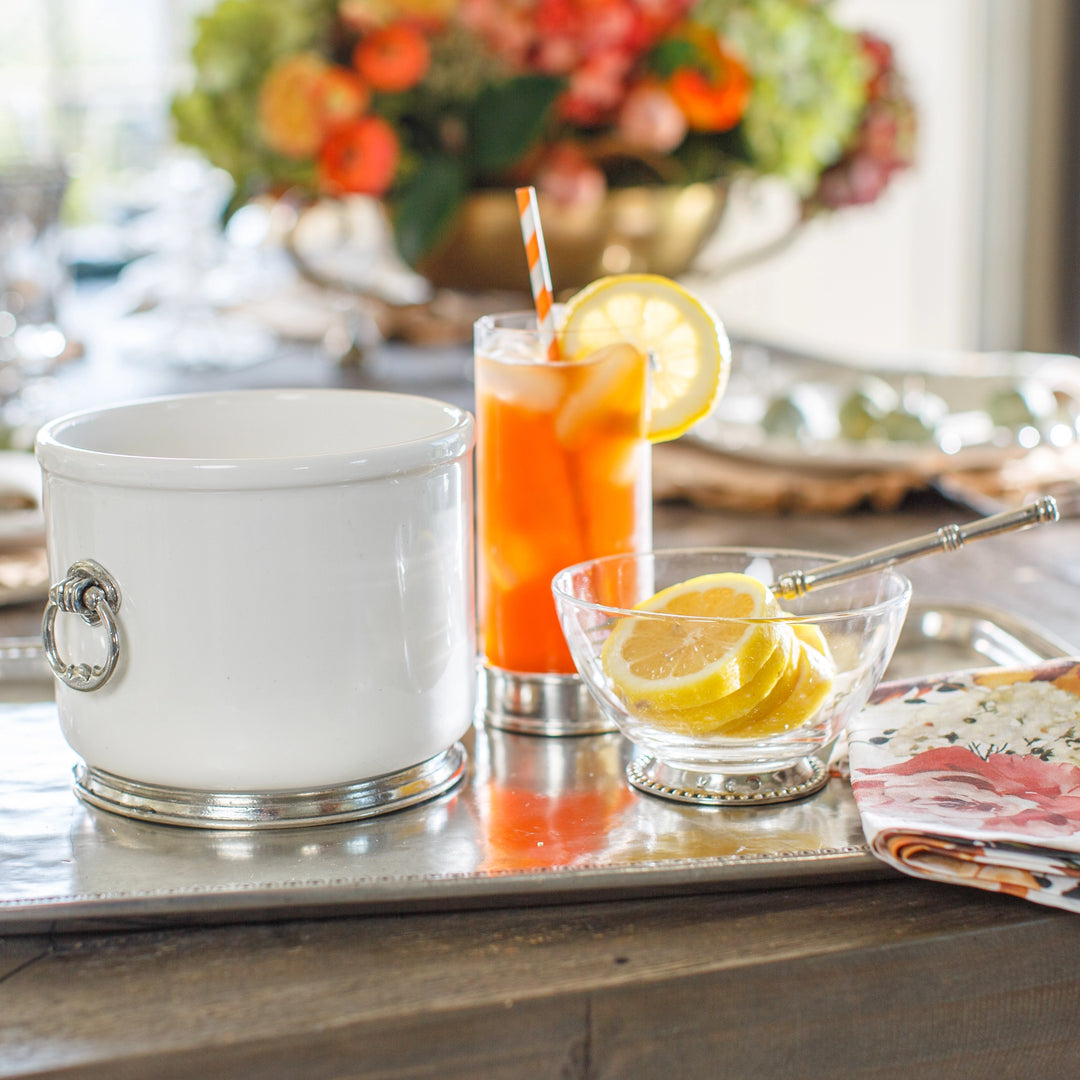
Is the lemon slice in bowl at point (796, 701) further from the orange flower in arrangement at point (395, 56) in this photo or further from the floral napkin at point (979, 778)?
the orange flower in arrangement at point (395, 56)

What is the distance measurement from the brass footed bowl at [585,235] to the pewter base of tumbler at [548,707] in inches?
34.4

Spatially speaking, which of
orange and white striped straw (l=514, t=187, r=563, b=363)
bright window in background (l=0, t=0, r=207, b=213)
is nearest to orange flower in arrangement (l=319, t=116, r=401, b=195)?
orange and white striped straw (l=514, t=187, r=563, b=363)

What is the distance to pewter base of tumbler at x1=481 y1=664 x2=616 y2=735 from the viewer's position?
0.60 metres

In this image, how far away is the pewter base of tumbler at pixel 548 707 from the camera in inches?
23.6

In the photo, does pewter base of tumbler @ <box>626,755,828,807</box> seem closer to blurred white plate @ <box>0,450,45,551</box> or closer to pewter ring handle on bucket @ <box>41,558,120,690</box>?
pewter ring handle on bucket @ <box>41,558,120,690</box>

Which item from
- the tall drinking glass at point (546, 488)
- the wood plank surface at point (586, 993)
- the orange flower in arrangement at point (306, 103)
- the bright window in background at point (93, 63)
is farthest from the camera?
the bright window in background at point (93, 63)

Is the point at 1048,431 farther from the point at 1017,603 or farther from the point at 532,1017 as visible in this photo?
the point at 532,1017

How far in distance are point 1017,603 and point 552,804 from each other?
43 centimetres

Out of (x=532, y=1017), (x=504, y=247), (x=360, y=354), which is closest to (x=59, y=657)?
(x=532, y=1017)

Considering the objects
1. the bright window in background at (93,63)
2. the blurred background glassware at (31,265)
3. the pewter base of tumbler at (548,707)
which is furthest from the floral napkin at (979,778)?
the bright window in background at (93,63)

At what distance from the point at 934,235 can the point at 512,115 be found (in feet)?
6.91

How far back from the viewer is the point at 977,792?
0.49m

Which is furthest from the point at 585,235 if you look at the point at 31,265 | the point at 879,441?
the point at 31,265

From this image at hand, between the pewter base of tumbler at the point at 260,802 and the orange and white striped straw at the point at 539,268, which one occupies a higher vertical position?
the orange and white striped straw at the point at 539,268
